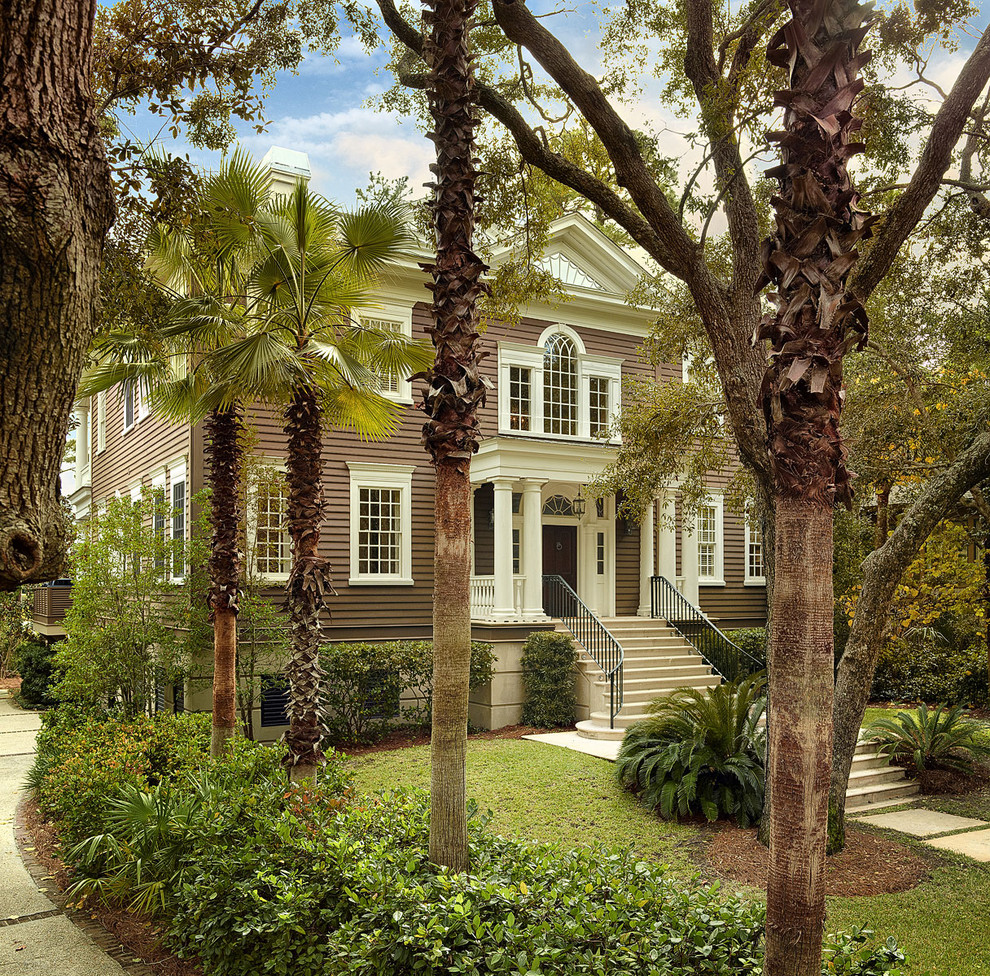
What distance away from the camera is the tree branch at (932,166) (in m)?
7.25

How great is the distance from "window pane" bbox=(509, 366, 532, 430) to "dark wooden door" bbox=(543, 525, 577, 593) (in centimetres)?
247

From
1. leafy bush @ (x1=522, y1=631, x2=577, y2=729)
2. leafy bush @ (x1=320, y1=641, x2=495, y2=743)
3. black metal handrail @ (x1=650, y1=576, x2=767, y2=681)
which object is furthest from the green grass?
black metal handrail @ (x1=650, y1=576, x2=767, y2=681)

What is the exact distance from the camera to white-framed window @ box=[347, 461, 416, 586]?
16016 mm

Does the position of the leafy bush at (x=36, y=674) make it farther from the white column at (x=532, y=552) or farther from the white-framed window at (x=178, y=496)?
the white column at (x=532, y=552)

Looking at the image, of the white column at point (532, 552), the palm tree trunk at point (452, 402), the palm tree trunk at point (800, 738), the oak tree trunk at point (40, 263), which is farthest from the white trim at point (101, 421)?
the palm tree trunk at point (800, 738)

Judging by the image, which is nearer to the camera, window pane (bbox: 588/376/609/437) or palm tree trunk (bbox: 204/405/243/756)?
palm tree trunk (bbox: 204/405/243/756)

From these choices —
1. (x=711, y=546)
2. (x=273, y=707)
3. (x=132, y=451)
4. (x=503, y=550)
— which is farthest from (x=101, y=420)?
(x=711, y=546)

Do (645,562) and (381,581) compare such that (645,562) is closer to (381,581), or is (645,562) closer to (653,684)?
(653,684)

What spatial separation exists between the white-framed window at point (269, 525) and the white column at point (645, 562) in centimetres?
775

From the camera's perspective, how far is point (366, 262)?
9.43 metres

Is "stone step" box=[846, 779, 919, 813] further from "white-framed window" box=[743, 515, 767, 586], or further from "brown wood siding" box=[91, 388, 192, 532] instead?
"brown wood siding" box=[91, 388, 192, 532]

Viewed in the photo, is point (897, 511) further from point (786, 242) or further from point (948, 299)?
point (786, 242)

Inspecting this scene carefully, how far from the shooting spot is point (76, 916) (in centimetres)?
700

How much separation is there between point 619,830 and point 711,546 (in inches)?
498
